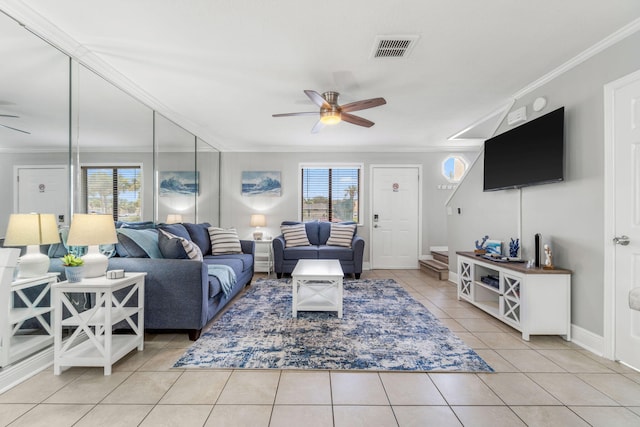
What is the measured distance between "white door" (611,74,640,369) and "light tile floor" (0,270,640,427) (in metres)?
0.22

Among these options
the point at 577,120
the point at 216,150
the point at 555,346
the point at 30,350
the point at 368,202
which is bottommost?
the point at 555,346

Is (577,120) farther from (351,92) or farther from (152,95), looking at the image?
(152,95)

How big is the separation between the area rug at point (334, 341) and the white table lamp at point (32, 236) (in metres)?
1.24

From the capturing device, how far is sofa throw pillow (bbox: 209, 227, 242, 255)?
4250 millimetres

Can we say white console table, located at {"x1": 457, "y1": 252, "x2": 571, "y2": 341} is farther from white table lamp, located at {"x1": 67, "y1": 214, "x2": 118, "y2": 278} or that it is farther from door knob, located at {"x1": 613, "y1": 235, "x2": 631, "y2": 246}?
white table lamp, located at {"x1": 67, "y1": 214, "x2": 118, "y2": 278}

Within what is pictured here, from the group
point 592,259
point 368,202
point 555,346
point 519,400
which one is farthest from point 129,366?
point 368,202

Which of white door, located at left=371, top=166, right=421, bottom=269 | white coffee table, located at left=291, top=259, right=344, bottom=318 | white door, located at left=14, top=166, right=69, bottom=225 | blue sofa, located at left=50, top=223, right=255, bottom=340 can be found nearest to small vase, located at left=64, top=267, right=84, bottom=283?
blue sofa, located at left=50, top=223, right=255, bottom=340

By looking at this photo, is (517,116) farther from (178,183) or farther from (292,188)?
(178,183)

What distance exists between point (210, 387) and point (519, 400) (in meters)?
1.88

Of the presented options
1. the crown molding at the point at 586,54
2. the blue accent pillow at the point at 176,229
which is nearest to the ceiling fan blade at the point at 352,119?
the crown molding at the point at 586,54

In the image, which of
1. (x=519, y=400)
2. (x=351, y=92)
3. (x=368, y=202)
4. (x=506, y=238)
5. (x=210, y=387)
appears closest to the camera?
(x=519, y=400)

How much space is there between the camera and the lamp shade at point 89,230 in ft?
6.36

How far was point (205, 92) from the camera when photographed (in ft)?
10.1

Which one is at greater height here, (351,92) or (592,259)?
(351,92)
